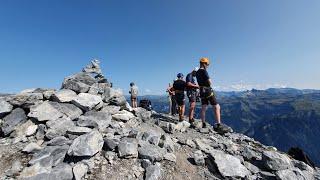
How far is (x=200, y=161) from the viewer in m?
9.24

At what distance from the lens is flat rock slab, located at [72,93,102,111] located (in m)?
11.8

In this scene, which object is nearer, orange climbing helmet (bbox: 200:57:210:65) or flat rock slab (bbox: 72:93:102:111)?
flat rock slab (bbox: 72:93:102:111)

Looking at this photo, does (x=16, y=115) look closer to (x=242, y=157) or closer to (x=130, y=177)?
(x=130, y=177)

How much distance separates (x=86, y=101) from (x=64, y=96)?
1063 mm

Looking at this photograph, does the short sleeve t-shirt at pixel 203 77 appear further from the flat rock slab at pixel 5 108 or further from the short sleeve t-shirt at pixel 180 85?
the flat rock slab at pixel 5 108

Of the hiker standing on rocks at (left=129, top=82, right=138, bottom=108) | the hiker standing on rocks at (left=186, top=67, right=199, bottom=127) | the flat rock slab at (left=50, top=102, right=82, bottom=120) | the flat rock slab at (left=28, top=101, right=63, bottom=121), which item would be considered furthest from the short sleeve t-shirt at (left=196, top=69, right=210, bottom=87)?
the hiker standing on rocks at (left=129, top=82, right=138, bottom=108)

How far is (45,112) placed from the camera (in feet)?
35.0

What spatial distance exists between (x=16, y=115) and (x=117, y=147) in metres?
4.80

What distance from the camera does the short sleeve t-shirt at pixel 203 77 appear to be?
13344 millimetres

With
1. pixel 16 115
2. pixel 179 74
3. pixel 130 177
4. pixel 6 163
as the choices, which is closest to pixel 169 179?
pixel 130 177

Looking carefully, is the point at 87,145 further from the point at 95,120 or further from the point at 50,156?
the point at 95,120

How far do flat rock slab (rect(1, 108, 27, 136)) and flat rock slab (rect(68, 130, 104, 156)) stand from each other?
340cm

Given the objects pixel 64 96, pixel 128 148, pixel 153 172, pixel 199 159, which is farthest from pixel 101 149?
pixel 64 96

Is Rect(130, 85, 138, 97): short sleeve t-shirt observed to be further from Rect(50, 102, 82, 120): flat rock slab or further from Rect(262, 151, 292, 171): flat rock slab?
Rect(262, 151, 292, 171): flat rock slab
